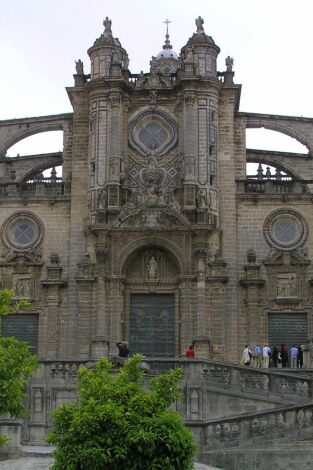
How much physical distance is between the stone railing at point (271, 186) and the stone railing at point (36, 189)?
6.69 metres

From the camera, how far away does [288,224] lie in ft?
122

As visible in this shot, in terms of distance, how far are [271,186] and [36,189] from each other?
889 centimetres

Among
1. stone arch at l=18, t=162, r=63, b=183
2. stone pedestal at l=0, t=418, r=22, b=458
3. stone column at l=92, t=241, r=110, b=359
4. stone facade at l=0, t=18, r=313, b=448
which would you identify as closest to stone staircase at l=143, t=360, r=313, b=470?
stone pedestal at l=0, t=418, r=22, b=458

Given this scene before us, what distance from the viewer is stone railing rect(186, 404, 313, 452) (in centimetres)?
Result: 2408

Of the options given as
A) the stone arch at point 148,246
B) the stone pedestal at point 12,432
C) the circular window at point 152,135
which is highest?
the circular window at point 152,135

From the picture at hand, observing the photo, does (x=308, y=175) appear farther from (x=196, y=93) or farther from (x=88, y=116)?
(x=88, y=116)

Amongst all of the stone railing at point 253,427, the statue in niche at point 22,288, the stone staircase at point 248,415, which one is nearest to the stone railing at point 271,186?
the statue in niche at point 22,288

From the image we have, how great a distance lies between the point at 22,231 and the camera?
124ft

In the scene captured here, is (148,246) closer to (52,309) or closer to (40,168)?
(52,309)

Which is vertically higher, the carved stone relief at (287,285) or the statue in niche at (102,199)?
the statue in niche at (102,199)

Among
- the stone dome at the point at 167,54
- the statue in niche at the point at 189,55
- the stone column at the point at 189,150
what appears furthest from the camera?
the stone dome at the point at 167,54

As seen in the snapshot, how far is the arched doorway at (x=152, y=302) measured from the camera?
36.0 metres

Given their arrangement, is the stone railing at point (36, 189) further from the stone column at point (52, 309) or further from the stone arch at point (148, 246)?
the stone arch at point (148, 246)

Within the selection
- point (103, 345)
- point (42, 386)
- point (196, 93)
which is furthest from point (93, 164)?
point (42, 386)
